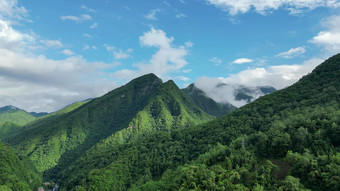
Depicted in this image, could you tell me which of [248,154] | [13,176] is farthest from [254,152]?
[13,176]

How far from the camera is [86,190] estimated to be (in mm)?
103438

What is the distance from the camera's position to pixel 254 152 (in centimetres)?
8406

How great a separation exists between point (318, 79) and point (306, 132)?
97.6 m

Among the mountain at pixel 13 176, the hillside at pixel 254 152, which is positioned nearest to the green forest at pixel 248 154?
the hillside at pixel 254 152

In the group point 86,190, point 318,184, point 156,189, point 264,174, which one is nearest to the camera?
point 318,184

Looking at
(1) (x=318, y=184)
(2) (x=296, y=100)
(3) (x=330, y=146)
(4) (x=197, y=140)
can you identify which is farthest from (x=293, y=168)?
(2) (x=296, y=100)

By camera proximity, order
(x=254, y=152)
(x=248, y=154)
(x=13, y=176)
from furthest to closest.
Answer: (x=13, y=176) → (x=254, y=152) → (x=248, y=154)

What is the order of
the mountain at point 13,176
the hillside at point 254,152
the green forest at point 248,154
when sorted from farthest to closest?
the mountain at point 13,176
the green forest at point 248,154
the hillside at point 254,152

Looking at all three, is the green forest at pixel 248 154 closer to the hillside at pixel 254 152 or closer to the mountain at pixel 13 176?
the hillside at pixel 254 152

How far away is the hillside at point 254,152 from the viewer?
5931 centimetres

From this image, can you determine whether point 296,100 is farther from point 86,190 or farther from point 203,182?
point 86,190

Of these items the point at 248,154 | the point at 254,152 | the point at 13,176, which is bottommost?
the point at 13,176

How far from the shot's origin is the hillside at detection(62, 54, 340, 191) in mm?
59312

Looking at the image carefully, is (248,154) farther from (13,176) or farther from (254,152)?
(13,176)
